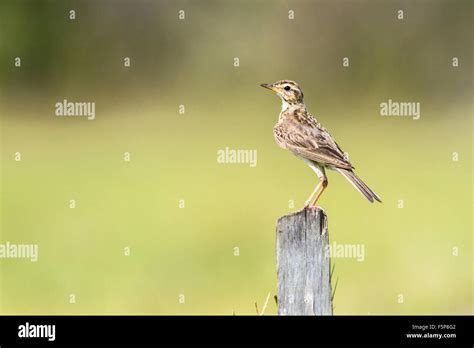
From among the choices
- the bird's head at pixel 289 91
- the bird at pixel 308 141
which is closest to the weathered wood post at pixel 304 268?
the bird at pixel 308 141

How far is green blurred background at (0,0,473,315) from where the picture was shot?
60.6 ft

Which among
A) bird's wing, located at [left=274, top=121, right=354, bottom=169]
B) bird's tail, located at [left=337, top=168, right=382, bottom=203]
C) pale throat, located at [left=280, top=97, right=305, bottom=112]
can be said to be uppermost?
pale throat, located at [left=280, top=97, right=305, bottom=112]

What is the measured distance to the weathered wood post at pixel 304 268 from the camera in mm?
7762

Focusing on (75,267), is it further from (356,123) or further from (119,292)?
(356,123)

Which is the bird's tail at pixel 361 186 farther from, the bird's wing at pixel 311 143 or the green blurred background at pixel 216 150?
the green blurred background at pixel 216 150

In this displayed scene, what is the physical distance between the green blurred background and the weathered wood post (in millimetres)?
7735

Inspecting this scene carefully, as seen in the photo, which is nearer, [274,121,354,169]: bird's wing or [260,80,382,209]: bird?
[260,80,382,209]: bird

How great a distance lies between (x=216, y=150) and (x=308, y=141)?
1709cm

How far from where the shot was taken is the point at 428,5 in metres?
33.3

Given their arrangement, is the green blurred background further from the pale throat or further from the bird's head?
the bird's head

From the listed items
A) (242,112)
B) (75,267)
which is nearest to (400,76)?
(242,112)

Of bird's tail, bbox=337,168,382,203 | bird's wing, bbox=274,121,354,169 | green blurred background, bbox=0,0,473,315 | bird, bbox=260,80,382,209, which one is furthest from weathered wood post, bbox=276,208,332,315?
green blurred background, bbox=0,0,473,315

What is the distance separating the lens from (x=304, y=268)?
7.77 meters

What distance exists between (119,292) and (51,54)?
17.3 metres
